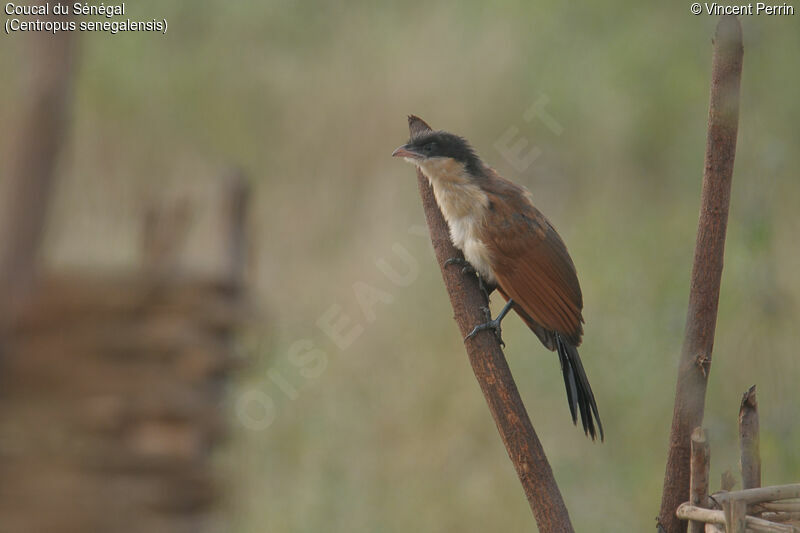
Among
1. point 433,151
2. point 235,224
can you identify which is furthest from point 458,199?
point 235,224

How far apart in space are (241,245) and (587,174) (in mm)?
2158

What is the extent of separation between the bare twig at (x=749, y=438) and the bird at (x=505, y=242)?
0.41 m

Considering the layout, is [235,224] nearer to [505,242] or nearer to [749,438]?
[505,242]

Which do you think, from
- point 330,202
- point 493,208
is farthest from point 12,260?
point 330,202

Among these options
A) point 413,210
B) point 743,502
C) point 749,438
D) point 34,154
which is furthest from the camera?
point 413,210

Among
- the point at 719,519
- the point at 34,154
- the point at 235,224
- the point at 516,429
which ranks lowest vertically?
the point at 719,519

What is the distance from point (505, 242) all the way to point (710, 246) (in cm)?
62

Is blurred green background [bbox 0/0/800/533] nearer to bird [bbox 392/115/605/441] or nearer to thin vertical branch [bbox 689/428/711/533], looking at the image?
bird [bbox 392/115/605/441]

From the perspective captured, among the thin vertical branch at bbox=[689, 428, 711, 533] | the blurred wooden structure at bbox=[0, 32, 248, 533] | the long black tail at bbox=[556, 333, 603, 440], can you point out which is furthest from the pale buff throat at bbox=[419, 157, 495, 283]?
the blurred wooden structure at bbox=[0, 32, 248, 533]

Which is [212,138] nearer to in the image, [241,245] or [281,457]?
[281,457]

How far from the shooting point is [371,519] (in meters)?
3.26

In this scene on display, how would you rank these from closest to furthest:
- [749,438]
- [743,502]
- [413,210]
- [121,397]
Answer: [743,502], [749,438], [121,397], [413,210]

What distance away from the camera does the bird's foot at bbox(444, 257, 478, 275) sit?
1.48 metres

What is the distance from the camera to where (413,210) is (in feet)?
13.8
